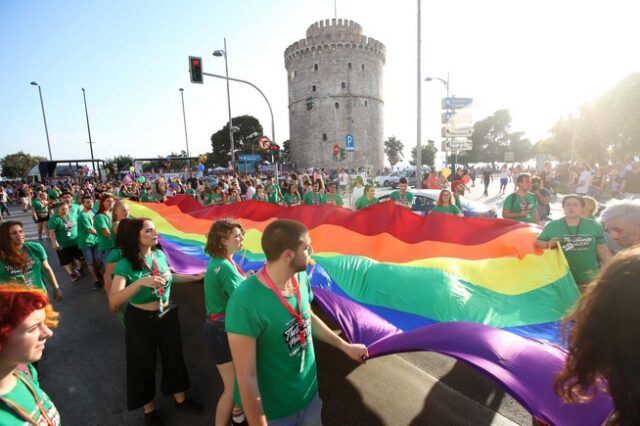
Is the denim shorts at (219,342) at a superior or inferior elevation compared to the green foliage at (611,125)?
inferior

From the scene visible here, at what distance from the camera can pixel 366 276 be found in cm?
441

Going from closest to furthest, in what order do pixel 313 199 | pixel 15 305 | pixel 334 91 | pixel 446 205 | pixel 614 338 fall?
pixel 614 338 < pixel 15 305 < pixel 446 205 < pixel 313 199 < pixel 334 91

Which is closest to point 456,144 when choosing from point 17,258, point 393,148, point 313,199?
point 313,199

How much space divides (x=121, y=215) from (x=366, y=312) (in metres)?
3.83

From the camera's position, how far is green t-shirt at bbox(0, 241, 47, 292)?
3.84 m

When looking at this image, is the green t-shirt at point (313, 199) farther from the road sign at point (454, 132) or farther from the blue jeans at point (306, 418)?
the road sign at point (454, 132)

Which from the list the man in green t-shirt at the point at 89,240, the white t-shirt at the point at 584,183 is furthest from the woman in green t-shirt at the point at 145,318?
the white t-shirt at the point at 584,183

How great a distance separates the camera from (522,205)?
5.95 meters

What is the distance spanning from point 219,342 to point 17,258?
286cm

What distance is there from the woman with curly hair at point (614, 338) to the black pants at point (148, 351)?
3.06 m

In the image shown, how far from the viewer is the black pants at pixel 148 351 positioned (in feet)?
10.0

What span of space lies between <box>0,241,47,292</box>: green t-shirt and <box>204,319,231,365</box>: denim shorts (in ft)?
8.61

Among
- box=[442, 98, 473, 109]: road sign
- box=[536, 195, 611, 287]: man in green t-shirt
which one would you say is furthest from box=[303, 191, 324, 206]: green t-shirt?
box=[442, 98, 473, 109]: road sign

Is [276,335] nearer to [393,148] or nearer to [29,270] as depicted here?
[29,270]
